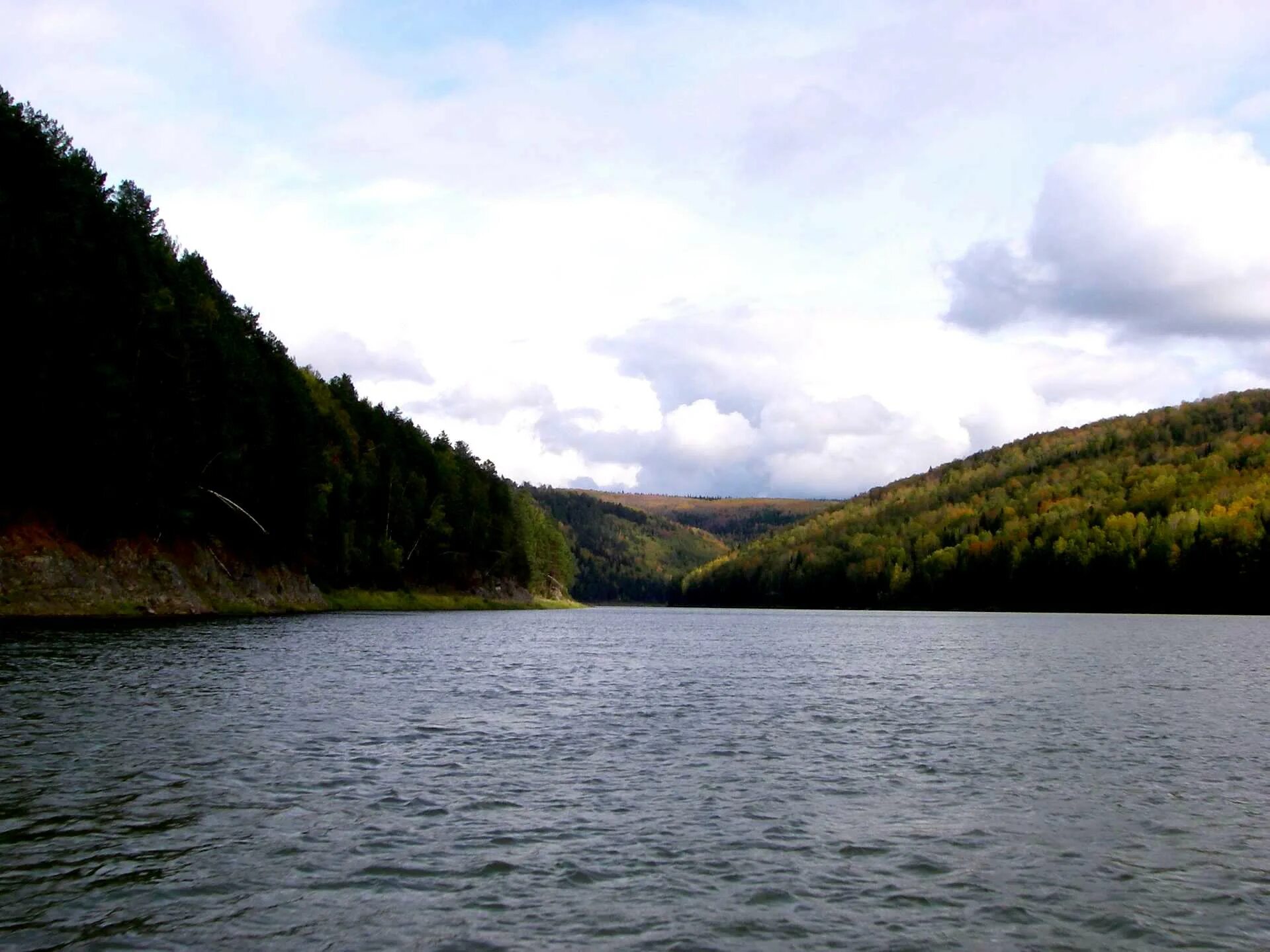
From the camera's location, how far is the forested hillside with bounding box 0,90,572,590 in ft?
218

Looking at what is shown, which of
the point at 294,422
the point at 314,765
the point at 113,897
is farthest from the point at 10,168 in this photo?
the point at 113,897

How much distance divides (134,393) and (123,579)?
47.6ft

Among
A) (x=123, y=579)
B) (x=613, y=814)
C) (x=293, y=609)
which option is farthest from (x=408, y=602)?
(x=613, y=814)

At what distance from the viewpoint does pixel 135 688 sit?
120ft

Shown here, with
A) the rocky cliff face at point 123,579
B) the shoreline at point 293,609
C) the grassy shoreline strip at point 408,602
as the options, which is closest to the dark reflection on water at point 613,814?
the rocky cliff face at point 123,579

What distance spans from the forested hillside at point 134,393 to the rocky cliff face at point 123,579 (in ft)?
4.70

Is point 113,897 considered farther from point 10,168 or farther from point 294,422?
point 294,422

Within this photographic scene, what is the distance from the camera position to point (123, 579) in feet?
244

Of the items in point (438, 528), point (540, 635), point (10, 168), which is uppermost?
point (10, 168)

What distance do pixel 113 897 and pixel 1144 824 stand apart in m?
18.7

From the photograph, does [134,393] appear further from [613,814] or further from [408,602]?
[408,602]

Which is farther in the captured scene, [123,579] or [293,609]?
[293,609]

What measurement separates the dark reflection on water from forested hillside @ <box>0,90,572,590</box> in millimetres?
27588

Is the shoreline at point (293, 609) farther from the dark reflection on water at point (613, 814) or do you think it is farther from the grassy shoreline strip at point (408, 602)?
the dark reflection on water at point (613, 814)
